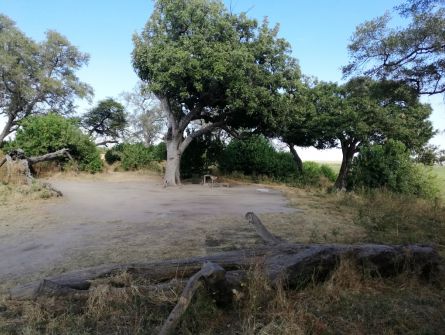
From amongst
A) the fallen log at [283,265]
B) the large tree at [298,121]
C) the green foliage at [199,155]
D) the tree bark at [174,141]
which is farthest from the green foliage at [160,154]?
the fallen log at [283,265]

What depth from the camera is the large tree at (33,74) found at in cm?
3002

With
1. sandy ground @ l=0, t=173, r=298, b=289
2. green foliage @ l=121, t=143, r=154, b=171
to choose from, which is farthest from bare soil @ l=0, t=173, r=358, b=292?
green foliage @ l=121, t=143, r=154, b=171

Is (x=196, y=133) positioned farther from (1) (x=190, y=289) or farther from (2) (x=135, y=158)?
(1) (x=190, y=289)

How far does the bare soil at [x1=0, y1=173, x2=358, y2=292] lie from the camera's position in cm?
531

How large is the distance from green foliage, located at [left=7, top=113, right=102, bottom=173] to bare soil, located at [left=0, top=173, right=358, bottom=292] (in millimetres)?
10207

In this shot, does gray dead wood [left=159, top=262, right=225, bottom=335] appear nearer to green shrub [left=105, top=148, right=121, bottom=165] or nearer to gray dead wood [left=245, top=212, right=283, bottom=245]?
gray dead wood [left=245, top=212, right=283, bottom=245]

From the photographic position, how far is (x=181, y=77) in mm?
15812

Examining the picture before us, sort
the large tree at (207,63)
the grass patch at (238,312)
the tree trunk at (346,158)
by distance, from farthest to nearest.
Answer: the tree trunk at (346,158), the large tree at (207,63), the grass patch at (238,312)

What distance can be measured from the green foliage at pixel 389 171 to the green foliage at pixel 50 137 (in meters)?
15.2

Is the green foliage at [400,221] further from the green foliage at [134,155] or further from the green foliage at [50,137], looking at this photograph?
the green foliage at [50,137]

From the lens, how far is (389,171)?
730 inches

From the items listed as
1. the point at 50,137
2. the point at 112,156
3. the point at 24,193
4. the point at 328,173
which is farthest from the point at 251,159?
the point at 24,193

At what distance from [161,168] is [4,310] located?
2064cm

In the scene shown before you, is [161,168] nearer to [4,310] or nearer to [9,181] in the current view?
[9,181]
